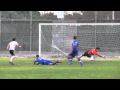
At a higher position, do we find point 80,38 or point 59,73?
point 80,38

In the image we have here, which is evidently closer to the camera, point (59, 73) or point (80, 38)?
point (59, 73)

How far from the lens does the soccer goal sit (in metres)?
30.8

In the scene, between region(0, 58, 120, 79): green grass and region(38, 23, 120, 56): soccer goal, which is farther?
region(38, 23, 120, 56): soccer goal

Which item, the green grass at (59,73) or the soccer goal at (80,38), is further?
the soccer goal at (80,38)

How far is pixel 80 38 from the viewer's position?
108 ft

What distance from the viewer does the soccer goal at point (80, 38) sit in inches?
1213

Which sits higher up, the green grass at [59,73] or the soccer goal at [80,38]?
the soccer goal at [80,38]

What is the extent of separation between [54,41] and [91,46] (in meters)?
3.34

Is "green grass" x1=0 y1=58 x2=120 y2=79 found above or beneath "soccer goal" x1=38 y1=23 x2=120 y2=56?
beneath
